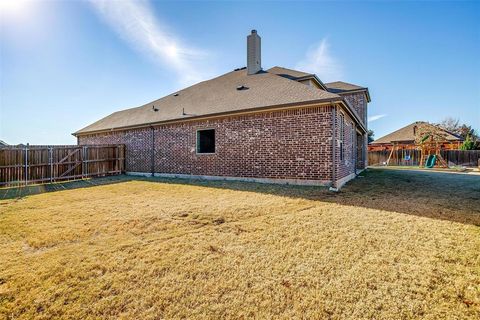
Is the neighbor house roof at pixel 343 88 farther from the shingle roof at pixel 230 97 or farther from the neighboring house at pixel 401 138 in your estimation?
the neighboring house at pixel 401 138

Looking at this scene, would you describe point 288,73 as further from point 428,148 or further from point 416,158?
point 416,158

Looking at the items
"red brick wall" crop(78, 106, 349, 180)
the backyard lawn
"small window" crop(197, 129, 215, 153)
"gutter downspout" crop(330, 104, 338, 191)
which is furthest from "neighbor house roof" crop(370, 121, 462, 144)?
the backyard lawn

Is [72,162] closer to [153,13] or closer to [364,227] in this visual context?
[153,13]

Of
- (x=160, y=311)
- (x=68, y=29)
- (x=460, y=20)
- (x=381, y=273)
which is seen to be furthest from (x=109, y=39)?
(x=460, y=20)

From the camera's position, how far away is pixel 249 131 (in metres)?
9.17

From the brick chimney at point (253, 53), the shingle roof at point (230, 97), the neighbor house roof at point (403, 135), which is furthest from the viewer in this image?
the neighbor house roof at point (403, 135)

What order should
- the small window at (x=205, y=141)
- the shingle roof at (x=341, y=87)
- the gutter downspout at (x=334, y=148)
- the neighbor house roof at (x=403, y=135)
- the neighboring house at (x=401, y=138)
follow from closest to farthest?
the gutter downspout at (x=334, y=148) < the small window at (x=205, y=141) < the shingle roof at (x=341, y=87) < the neighboring house at (x=401, y=138) < the neighbor house roof at (x=403, y=135)

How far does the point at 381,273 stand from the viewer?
8.39 feet

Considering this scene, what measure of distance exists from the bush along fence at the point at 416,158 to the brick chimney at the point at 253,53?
19.1 m

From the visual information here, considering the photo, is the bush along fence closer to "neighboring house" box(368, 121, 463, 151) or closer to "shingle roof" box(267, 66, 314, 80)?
"neighboring house" box(368, 121, 463, 151)

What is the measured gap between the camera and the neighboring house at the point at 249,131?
781 centimetres

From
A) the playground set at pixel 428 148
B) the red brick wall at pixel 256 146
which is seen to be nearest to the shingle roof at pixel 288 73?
the red brick wall at pixel 256 146

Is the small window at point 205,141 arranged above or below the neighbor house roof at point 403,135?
below

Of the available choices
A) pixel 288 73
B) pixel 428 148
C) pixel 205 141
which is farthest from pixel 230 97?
pixel 428 148
